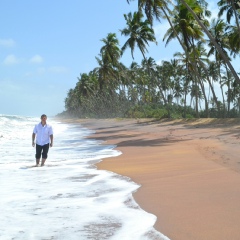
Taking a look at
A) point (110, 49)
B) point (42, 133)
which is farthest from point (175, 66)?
point (42, 133)

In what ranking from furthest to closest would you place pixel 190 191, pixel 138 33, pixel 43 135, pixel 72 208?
pixel 138 33 < pixel 43 135 < pixel 190 191 < pixel 72 208

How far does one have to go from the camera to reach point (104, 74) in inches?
2191

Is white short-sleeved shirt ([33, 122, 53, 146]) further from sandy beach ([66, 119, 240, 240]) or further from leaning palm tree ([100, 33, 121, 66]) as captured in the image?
leaning palm tree ([100, 33, 121, 66])

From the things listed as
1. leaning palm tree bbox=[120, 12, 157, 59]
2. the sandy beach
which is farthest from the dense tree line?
the sandy beach

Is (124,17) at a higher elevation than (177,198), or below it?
higher

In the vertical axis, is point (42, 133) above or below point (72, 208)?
above

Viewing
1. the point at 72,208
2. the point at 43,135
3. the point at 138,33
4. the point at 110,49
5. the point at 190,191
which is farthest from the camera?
the point at 110,49

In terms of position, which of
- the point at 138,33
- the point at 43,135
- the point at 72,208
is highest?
the point at 138,33

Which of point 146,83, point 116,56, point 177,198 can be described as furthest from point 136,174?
point 146,83

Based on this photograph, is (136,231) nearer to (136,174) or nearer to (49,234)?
(49,234)

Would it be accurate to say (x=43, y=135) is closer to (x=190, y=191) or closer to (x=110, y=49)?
(x=190, y=191)

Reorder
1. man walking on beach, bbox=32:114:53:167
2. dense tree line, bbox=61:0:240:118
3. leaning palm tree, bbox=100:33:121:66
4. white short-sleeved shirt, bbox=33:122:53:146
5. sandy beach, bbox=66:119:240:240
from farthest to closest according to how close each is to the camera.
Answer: leaning palm tree, bbox=100:33:121:66 → dense tree line, bbox=61:0:240:118 → white short-sleeved shirt, bbox=33:122:53:146 → man walking on beach, bbox=32:114:53:167 → sandy beach, bbox=66:119:240:240

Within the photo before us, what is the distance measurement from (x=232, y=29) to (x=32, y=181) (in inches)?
1057

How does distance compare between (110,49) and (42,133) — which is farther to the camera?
(110,49)
